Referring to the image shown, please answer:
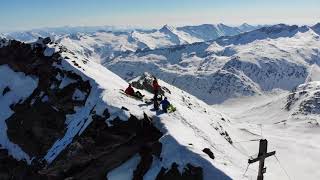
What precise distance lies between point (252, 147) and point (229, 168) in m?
36.6

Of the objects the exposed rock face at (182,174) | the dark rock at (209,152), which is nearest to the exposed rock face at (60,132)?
the exposed rock face at (182,174)

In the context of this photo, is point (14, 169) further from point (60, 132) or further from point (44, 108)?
point (44, 108)

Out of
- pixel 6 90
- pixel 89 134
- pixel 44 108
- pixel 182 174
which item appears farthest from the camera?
pixel 6 90

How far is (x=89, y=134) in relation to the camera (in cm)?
4381

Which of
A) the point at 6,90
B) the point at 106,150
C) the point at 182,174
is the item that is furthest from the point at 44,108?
the point at 182,174

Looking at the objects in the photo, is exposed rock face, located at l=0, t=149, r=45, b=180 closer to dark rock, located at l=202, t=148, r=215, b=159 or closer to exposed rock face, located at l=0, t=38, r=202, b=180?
exposed rock face, located at l=0, t=38, r=202, b=180

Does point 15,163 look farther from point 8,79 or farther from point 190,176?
point 190,176

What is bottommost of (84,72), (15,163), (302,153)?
(302,153)

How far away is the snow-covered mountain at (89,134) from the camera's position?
37906mm

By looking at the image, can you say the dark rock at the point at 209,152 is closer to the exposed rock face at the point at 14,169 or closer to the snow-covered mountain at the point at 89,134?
the snow-covered mountain at the point at 89,134

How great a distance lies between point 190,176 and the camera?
35.4m

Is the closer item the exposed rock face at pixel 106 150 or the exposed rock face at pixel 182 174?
the exposed rock face at pixel 182 174

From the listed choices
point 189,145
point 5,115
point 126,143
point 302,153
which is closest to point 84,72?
point 5,115

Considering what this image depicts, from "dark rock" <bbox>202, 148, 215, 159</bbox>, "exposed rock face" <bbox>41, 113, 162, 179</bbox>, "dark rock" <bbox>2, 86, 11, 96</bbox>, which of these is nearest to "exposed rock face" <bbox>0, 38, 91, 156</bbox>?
"dark rock" <bbox>2, 86, 11, 96</bbox>
